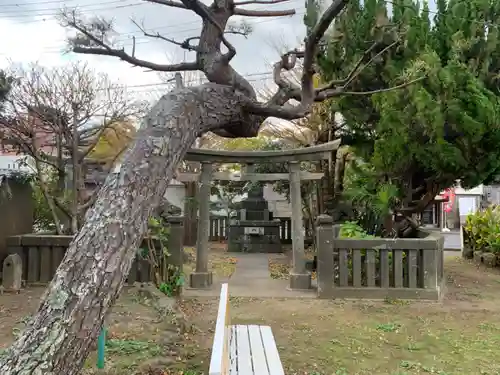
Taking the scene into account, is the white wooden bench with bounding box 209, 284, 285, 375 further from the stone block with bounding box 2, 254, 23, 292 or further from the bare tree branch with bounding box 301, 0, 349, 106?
the stone block with bounding box 2, 254, 23, 292

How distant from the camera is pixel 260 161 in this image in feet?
29.3

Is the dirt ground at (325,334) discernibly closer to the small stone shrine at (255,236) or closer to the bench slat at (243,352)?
the bench slat at (243,352)

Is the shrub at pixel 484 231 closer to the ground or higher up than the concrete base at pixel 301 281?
higher up

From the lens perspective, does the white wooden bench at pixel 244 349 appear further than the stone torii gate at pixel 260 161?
No

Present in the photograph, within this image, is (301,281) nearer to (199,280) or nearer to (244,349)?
(199,280)

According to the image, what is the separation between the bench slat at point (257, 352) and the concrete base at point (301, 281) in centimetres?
378

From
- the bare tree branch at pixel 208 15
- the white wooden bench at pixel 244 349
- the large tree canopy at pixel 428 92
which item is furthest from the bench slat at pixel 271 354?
the large tree canopy at pixel 428 92

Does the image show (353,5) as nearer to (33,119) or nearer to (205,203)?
(205,203)

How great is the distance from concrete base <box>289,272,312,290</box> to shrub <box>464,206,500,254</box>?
17.7 feet

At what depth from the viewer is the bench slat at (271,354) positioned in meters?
3.15

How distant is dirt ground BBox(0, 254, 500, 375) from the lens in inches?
167

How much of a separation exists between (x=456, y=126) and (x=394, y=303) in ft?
9.07

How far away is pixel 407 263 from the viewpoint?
749 cm

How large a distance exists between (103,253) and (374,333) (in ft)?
13.4
